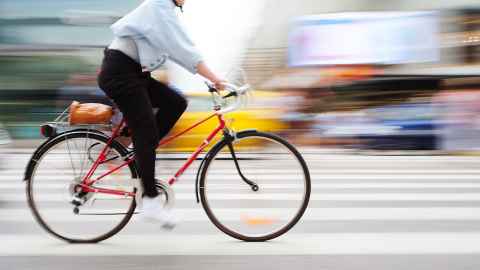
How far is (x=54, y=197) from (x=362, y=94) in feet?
35.8

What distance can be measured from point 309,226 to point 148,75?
1.60 m

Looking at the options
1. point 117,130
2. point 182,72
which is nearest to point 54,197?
point 117,130

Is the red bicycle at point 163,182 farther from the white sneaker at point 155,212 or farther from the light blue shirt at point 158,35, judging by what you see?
the light blue shirt at point 158,35

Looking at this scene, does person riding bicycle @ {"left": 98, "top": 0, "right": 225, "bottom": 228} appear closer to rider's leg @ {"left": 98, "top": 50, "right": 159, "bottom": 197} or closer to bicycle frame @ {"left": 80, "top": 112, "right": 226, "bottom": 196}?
rider's leg @ {"left": 98, "top": 50, "right": 159, "bottom": 197}

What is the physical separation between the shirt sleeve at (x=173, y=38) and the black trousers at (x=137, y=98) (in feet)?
0.82

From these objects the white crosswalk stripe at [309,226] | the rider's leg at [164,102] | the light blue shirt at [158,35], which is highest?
the light blue shirt at [158,35]

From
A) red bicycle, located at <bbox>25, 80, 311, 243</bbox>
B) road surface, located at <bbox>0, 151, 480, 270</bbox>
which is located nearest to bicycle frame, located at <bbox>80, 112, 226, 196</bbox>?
red bicycle, located at <bbox>25, 80, 311, 243</bbox>

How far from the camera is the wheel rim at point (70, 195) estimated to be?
432 centimetres

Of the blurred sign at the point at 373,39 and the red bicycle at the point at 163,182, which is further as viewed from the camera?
the blurred sign at the point at 373,39

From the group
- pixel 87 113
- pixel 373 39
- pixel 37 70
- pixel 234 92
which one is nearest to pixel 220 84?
pixel 234 92

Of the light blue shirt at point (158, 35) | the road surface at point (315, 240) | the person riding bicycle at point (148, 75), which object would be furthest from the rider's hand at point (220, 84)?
the road surface at point (315, 240)

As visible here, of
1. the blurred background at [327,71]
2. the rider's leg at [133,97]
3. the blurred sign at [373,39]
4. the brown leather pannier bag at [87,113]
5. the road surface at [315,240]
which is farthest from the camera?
the blurred sign at [373,39]

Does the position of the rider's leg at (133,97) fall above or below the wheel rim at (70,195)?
above

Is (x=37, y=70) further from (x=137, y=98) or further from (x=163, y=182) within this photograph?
(x=137, y=98)
